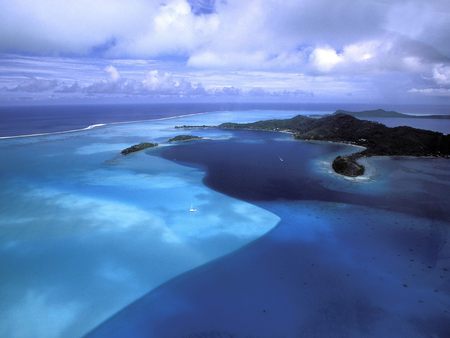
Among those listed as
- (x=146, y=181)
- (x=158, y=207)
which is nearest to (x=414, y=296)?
(x=158, y=207)

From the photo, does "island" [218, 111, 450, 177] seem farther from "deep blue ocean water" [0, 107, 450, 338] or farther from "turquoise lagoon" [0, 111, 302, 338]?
"turquoise lagoon" [0, 111, 302, 338]

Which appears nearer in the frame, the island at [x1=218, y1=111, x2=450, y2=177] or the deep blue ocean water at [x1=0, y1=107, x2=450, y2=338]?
the deep blue ocean water at [x1=0, y1=107, x2=450, y2=338]

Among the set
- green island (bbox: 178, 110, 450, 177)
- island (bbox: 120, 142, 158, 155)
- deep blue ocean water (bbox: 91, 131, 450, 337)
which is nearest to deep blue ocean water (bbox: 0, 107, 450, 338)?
deep blue ocean water (bbox: 91, 131, 450, 337)

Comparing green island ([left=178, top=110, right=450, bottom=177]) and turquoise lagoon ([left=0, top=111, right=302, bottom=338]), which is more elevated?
green island ([left=178, top=110, right=450, bottom=177])

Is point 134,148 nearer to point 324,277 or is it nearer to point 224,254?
point 224,254

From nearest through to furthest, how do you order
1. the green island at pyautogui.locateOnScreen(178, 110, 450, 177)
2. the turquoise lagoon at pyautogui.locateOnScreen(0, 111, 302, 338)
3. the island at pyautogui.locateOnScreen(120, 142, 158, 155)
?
the turquoise lagoon at pyautogui.locateOnScreen(0, 111, 302, 338) < the green island at pyautogui.locateOnScreen(178, 110, 450, 177) < the island at pyautogui.locateOnScreen(120, 142, 158, 155)

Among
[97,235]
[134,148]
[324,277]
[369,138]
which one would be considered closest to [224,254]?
[324,277]

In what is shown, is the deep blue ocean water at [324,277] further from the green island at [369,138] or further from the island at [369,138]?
the island at [369,138]
